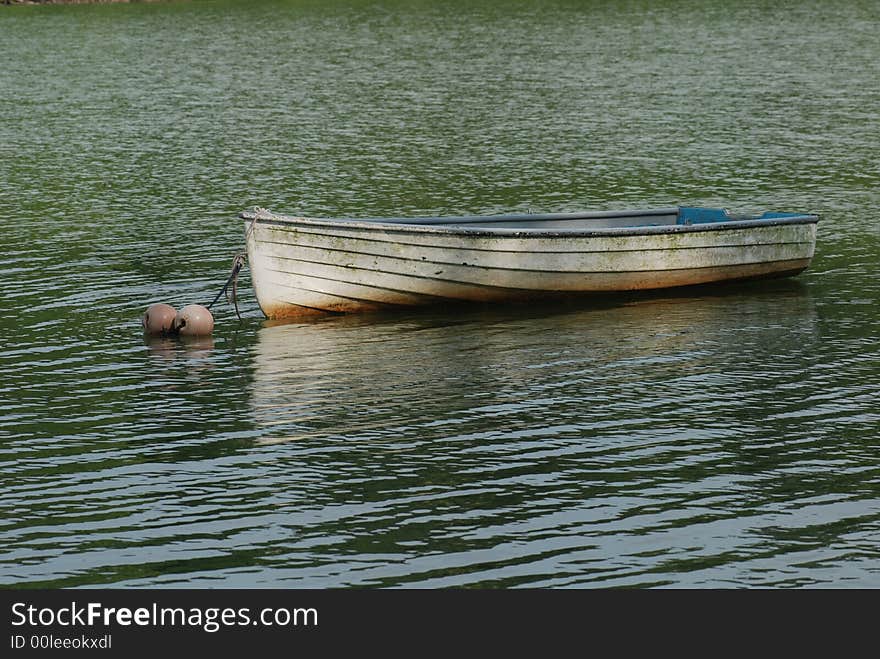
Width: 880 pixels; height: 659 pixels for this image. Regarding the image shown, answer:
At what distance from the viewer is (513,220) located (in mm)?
31312

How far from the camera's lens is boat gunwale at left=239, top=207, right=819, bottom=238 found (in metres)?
27.6

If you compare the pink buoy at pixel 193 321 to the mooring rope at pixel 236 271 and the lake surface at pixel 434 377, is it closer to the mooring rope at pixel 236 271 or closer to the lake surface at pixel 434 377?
the lake surface at pixel 434 377

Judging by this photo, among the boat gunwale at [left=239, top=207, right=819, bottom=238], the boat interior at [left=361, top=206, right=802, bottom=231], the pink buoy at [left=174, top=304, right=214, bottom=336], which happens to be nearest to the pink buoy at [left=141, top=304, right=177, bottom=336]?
the pink buoy at [left=174, top=304, right=214, bottom=336]

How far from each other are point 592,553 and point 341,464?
4.16m

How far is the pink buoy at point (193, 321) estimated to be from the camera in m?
26.6

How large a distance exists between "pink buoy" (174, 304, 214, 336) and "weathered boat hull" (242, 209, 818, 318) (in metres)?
1.41

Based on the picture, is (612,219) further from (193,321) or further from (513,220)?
(193,321)

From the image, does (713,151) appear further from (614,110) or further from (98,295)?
(98,295)

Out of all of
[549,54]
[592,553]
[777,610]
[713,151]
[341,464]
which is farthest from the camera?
[549,54]

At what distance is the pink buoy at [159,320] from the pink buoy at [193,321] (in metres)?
0.09

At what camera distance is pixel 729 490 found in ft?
60.7

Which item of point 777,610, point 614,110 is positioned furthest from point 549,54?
point 777,610

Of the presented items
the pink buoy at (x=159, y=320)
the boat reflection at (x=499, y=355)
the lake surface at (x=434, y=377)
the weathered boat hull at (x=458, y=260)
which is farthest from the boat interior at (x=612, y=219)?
the pink buoy at (x=159, y=320)

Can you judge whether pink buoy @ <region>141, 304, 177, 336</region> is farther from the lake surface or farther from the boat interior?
the boat interior
